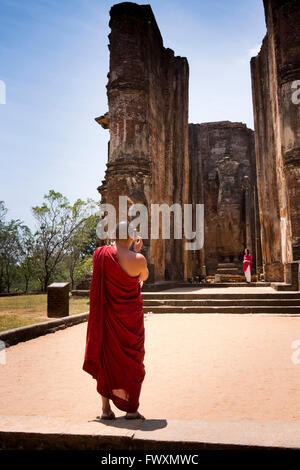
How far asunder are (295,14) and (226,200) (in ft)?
38.0

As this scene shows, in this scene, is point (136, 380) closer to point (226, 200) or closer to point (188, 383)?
point (188, 383)

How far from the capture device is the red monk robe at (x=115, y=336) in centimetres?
265

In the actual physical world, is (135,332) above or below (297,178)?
below

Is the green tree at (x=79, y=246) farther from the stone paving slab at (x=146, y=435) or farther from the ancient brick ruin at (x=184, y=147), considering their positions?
the stone paving slab at (x=146, y=435)

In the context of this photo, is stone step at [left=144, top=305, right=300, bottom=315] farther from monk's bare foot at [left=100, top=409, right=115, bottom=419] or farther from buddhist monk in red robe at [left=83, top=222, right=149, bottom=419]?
monk's bare foot at [left=100, top=409, right=115, bottom=419]

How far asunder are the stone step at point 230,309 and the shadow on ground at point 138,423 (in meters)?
6.54

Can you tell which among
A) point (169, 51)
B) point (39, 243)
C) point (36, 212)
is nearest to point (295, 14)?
point (169, 51)

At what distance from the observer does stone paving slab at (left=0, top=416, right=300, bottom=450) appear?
212 centimetres

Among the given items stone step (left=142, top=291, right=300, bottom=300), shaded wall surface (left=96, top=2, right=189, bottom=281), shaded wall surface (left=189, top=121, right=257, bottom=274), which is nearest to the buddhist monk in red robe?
stone step (left=142, top=291, right=300, bottom=300)

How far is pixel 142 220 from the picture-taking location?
12.8 meters

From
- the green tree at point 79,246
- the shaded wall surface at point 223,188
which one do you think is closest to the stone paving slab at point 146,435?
the shaded wall surface at point 223,188

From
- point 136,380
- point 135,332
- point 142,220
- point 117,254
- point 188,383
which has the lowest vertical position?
point 188,383

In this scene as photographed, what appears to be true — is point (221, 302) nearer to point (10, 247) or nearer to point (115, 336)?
point (115, 336)

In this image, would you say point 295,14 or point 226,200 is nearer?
point 295,14
